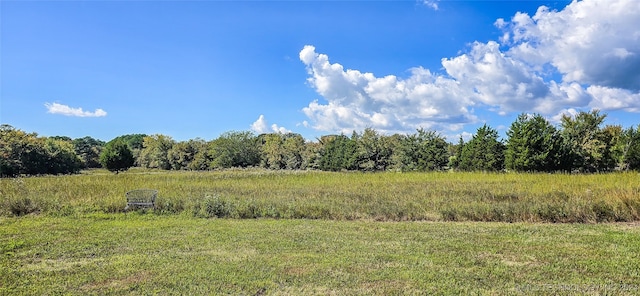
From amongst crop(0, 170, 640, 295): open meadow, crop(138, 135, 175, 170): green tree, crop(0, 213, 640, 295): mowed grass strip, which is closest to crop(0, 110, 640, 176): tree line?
crop(138, 135, 175, 170): green tree

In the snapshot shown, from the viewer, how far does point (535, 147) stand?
31.3 meters

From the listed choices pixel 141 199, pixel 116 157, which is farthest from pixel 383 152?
pixel 141 199

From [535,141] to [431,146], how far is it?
13.3 metres

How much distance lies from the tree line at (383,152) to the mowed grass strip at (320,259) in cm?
2613

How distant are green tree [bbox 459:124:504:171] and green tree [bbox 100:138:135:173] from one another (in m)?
44.4

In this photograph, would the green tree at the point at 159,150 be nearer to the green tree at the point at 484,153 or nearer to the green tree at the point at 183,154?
the green tree at the point at 183,154

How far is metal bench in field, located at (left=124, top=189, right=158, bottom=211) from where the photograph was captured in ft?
38.9

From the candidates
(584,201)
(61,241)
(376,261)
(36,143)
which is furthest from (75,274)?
(36,143)

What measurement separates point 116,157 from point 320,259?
50485 millimetres

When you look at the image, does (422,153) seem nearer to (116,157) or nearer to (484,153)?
(484,153)

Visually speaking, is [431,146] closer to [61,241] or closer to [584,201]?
[584,201]

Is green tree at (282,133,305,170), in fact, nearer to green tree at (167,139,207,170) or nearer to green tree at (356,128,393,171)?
green tree at (356,128,393,171)

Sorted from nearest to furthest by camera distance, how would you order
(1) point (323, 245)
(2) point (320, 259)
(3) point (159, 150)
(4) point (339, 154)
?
(2) point (320, 259) < (1) point (323, 245) < (4) point (339, 154) < (3) point (159, 150)

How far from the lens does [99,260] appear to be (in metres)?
6.18
